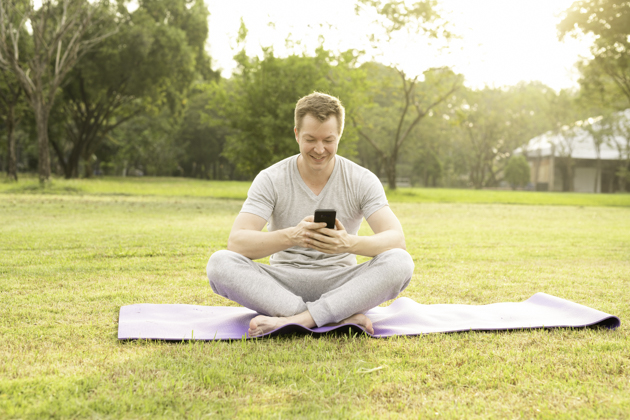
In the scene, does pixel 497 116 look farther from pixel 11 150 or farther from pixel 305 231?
pixel 305 231

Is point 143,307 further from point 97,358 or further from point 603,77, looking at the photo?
point 603,77

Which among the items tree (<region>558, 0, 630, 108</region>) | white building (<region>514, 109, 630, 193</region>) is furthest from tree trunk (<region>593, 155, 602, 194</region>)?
tree (<region>558, 0, 630, 108</region>)

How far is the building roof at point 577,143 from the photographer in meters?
43.0

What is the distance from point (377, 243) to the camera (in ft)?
10.6

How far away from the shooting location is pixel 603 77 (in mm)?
24031

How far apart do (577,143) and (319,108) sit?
48.7m

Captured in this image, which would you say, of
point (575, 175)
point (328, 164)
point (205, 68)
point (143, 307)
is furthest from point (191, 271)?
point (575, 175)

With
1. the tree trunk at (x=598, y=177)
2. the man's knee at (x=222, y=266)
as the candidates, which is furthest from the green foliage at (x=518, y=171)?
the man's knee at (x=222, y=266)

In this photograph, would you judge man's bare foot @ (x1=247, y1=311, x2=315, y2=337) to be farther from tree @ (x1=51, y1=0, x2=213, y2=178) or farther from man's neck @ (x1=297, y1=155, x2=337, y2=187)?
tree @ (x1=51, y1=0, x2=213, y2=178)

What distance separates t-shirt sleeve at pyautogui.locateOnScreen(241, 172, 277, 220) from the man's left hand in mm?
435

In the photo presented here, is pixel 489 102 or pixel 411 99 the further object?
pixel 489 102

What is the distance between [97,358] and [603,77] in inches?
1043

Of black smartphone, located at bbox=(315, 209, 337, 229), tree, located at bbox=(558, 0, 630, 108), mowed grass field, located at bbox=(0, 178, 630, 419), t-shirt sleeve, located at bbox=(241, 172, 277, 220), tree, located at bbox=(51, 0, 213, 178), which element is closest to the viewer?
mowed grass field, located at bbox=(0, 178, 630, 419)

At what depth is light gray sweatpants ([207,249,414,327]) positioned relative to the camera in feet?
10.2
